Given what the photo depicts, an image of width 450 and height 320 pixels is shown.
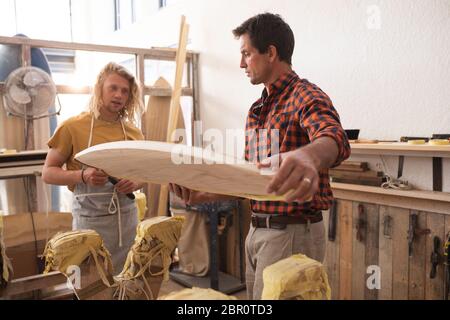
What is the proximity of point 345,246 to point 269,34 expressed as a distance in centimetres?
195

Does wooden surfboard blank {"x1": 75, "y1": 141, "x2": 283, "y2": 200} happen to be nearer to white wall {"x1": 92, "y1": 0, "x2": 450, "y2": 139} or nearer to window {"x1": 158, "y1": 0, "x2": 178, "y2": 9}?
white wall {"x1": 92, "y1": 0, "x2": 450, "y2": 139}

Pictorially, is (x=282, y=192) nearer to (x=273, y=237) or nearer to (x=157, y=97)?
(x=273, y=237)

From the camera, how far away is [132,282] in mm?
1127

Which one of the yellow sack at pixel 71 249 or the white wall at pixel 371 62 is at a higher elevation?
the white wall at pixel 371 62

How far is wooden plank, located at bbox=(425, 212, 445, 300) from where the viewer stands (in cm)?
246

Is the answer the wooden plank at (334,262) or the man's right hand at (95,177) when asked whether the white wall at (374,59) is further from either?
the man's right hand at (95,177)

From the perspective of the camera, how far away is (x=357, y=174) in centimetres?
286

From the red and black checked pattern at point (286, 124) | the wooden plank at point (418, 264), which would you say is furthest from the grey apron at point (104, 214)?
the wooden plank at point (418, 264)

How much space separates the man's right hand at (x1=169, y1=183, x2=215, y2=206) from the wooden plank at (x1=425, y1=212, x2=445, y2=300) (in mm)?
1655

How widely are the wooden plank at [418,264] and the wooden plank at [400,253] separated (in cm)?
3

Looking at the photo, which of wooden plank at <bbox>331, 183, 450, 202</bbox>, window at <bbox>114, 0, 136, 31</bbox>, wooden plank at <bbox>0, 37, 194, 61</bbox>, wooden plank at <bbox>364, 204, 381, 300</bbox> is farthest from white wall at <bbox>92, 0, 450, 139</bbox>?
window at <bbox>114, 0, 136, 31</bbox>

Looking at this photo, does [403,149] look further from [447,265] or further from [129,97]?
[129,97]

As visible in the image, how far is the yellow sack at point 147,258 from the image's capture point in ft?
3.68
